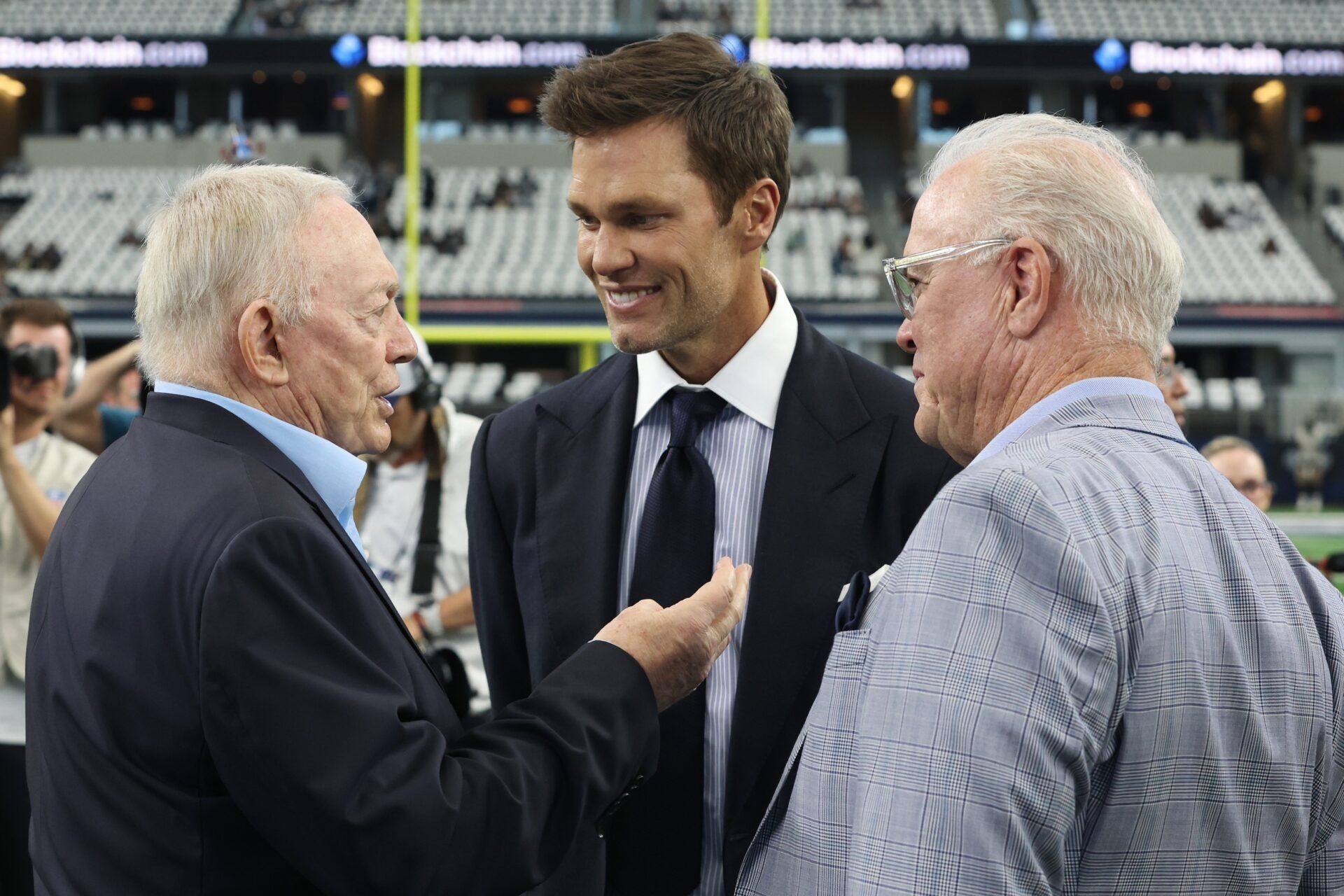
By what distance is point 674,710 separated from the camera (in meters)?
1.64

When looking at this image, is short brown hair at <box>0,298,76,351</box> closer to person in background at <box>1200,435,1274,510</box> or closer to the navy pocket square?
the navy pocket square

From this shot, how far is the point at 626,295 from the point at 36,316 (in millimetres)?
2446

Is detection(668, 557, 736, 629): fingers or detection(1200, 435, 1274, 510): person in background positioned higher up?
detection(668, 557, 736, 629): fingers

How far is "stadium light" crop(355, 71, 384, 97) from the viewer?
76.3 ft

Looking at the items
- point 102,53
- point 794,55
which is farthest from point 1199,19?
point 102,53

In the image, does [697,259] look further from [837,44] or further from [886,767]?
[837,44]

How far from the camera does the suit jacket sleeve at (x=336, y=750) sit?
3.82 feet

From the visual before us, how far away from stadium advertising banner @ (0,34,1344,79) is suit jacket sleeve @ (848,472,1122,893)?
68.0 feet

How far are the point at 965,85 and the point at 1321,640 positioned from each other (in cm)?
2484

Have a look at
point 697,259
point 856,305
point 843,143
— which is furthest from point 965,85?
point 697,259

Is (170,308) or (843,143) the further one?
(843,143)

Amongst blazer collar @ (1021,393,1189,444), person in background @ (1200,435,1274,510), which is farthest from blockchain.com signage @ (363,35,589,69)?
blazer collar @ (1021,393,1189,444)

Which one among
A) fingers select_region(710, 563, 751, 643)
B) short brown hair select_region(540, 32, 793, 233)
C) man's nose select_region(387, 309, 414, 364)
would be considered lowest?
fingers select_region(710, 563, 751, 643)

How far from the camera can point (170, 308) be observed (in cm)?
137
